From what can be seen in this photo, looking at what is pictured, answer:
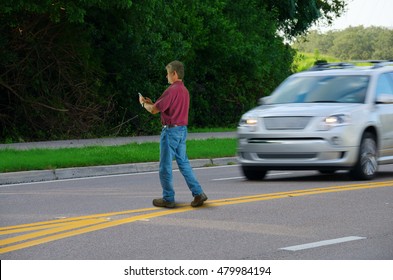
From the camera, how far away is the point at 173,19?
113ft

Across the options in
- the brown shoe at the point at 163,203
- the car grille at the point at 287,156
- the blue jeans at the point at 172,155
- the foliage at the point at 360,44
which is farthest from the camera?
the foliage at the point at 360,44

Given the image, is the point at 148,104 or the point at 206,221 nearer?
the point at 206,221

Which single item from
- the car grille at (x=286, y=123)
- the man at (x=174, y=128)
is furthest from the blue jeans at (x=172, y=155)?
the car grille at (x=286, y=123)

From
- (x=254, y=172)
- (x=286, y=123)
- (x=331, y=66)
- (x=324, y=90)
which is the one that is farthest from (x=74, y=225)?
(x=331, y=66)

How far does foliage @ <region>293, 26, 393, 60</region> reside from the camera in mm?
104250

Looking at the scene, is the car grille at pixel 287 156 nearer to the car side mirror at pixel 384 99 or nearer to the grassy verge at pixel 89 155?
the car side mirror at pixel 384 99

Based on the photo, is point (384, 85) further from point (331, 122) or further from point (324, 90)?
point (331, 122)

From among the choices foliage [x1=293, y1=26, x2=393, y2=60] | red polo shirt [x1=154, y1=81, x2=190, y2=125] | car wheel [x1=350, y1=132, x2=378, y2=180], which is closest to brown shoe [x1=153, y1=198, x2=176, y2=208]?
red polo shirt [x1=154, y1=81, x2=190, y2=125]

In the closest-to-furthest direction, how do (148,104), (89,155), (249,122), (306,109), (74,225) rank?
(74,225)
(148,104)
(306,109)
(249,122)
(89,155)

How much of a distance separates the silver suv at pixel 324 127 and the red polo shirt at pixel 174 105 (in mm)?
4092

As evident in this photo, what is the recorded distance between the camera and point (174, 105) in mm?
12695

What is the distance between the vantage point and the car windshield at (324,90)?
1742cm

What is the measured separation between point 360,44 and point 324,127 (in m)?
A: 95.3
